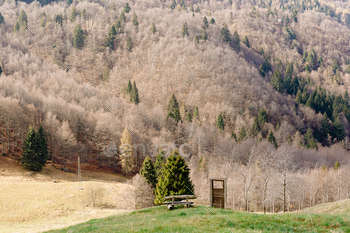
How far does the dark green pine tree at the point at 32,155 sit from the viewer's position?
215 ft

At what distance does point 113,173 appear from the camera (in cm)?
7925

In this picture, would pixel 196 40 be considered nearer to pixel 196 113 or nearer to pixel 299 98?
pixel 196 113

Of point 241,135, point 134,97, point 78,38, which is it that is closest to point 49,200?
point 241,135

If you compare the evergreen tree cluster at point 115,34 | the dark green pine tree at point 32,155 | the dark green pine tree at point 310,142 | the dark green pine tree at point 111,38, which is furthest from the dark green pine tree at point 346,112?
the dark green pine tree at point 111,38

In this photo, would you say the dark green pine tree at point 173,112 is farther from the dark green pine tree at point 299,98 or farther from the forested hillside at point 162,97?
the dark green pine tree at point 299,98

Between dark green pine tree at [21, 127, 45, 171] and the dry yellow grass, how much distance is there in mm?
2009

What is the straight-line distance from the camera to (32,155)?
217 ft

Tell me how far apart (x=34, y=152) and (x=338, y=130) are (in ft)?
436

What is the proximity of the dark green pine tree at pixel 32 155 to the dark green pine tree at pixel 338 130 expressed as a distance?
426ft

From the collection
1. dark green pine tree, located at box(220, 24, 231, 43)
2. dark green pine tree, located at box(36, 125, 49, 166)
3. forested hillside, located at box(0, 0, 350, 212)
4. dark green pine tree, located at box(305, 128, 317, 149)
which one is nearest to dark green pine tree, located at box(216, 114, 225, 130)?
forested hillside, located at box(0, 0, 350, 212)

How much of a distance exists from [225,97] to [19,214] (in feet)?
366

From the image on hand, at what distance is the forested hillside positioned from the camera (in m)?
85.2

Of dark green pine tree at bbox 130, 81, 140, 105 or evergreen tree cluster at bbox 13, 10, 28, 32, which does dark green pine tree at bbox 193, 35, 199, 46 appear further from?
evergreen tree cluster at bbox 13, 10, 28, 32

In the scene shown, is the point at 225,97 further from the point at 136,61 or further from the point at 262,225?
the point at 262,225
